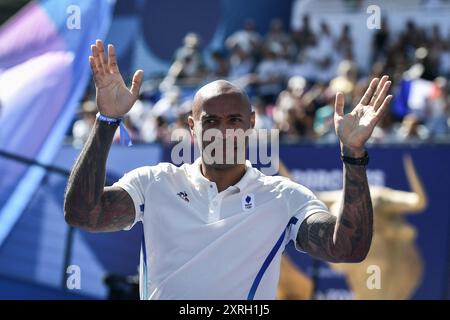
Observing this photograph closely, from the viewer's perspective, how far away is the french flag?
26.9ft

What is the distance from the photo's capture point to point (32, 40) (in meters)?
8.45

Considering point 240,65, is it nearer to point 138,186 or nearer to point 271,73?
point 271,73

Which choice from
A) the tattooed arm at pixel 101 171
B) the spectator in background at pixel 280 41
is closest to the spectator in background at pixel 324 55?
the spectator in background at pixel 280 41

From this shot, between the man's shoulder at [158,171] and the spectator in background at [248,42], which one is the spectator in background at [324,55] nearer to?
the spectator in background at [248,42]

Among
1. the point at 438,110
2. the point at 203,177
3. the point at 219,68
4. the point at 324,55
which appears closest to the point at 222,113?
the point at 203,177

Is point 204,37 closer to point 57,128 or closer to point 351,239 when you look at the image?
point 57,128

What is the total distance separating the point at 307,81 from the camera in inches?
520

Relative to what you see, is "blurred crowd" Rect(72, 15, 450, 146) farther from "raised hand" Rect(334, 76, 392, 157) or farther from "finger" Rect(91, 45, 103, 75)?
"finger" Rect(91, 45, 103, 75)

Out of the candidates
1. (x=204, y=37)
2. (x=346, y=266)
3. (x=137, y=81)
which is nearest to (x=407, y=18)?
(x=204, y=37)

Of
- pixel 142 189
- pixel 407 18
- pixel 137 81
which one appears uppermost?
pixel 407 18

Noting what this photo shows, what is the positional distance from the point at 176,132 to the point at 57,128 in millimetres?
3000

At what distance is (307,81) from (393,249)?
14.0ft

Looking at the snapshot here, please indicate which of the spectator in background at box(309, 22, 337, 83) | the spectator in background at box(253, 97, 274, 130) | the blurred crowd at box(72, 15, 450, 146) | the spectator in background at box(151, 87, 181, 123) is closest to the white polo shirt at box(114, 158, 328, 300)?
the blurred crowd at box(72, 15, 450, 146)

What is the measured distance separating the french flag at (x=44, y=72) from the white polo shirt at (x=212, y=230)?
4.69m
